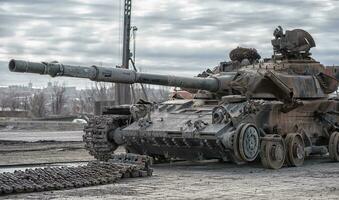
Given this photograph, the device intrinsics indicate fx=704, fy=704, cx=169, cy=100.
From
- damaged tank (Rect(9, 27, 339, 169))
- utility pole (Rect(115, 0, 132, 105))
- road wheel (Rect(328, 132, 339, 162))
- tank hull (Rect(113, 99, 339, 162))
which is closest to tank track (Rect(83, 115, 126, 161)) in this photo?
damaged tank (Rect(9, 27, 339, 169))

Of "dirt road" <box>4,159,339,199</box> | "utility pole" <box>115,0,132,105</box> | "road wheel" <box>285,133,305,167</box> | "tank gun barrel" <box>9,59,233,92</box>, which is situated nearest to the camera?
"dirt road" <box>4,159,339,199</box>

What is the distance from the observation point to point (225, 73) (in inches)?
A: 728

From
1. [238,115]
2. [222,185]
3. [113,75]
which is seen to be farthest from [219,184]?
[113,75]

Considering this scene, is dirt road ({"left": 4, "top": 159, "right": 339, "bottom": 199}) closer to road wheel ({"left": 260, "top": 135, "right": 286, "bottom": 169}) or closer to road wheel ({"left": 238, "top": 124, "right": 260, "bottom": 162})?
road wheel ({"left": 260, "top": 135, "right": 286, "bottom": 169})

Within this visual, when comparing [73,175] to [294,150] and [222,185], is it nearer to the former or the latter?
[222,185]

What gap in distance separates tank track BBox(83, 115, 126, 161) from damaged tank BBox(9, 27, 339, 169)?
3 cm

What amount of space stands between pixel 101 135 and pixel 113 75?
2.80m

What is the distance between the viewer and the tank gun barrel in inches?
533

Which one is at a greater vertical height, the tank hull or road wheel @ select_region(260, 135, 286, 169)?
the tank hull

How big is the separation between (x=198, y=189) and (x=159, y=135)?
14.2 ft

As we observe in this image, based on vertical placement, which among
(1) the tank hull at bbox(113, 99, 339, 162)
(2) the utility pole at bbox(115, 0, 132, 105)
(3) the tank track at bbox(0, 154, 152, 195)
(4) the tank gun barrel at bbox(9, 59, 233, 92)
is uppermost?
(2) the utility pole at bbox(115, 0, 132, 105)

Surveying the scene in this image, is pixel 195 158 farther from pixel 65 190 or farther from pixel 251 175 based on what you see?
pixel 65 190

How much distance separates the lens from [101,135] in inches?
695

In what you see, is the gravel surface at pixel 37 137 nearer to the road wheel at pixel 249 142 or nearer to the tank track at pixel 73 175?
the tank track at pixel 73 175
